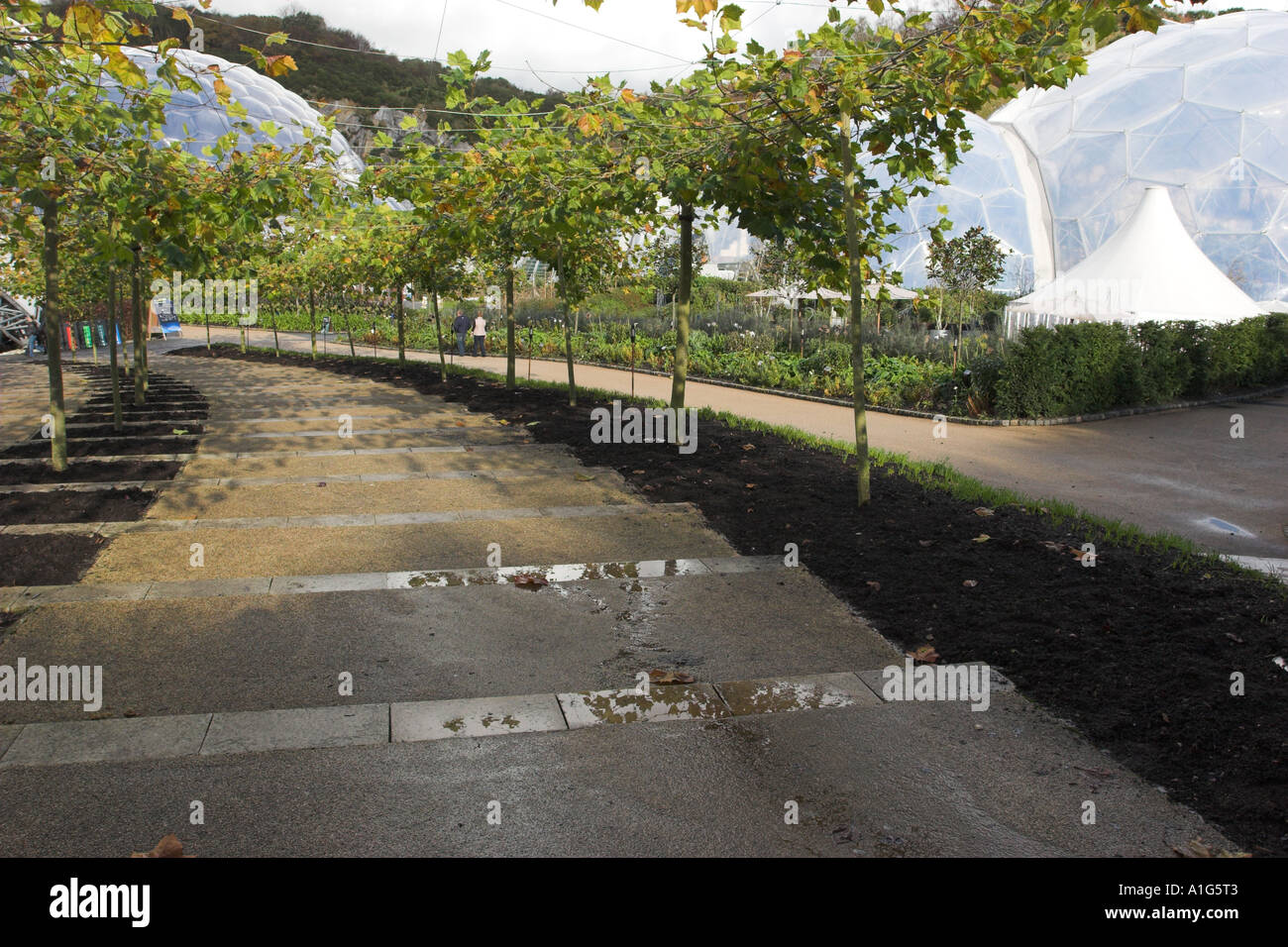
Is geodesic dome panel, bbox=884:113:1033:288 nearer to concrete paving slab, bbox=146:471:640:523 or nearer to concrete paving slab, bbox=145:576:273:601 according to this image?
concrete paving slab, bbox=146:471:640:523

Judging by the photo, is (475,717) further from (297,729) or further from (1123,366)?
(1123,366)

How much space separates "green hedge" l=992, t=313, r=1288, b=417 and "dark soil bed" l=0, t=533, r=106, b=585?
13129 millimetres

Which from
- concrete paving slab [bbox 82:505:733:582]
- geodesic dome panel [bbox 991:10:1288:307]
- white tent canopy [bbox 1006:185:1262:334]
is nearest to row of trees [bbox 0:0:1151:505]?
concrete paving slab [bbox 82:505:733:582]

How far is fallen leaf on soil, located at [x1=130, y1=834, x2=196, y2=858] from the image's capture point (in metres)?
3.57

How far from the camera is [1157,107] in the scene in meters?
36.4

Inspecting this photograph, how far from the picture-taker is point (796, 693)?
513 centimetres

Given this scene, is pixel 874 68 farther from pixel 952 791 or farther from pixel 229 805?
pixel 229 805

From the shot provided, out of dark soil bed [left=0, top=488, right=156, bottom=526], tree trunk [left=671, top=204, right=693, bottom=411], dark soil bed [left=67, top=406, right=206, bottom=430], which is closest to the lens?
dark soil bed [left=0, top=488, right=156, bottom=526]

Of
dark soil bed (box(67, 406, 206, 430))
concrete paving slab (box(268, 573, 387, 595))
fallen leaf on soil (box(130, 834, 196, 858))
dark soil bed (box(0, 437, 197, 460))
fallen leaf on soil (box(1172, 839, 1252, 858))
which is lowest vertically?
fallen leaf on soil (box(1172, 839, 1252, 858))

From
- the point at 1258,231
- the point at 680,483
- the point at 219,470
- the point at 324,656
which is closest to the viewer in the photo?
the point at 324,656

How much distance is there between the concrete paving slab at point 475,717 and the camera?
467cm

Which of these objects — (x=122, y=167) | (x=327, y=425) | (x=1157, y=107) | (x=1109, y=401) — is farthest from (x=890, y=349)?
(x=1157, y=107)

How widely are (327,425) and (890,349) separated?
11498 millimetres

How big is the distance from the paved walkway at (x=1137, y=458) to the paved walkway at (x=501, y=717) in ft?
14.0
